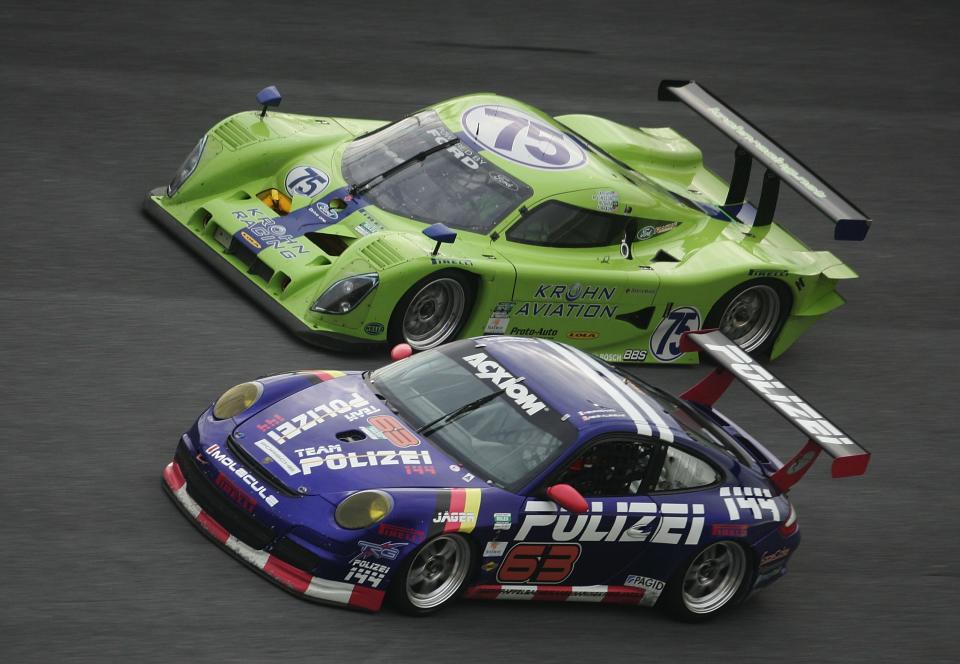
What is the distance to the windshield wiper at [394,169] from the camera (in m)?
10.5

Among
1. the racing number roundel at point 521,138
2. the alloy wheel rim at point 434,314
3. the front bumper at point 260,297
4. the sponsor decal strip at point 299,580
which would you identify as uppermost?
the racing number roundel at point 521,138

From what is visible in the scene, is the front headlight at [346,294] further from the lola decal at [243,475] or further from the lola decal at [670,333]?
the lola decal at [243,475]

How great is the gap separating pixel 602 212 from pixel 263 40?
6303 mm

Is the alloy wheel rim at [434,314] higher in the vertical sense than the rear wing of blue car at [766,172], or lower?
lower

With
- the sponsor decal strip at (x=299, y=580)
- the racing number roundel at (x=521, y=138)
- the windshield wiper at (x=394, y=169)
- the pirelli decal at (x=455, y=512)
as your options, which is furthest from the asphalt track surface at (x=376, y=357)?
the racing number roundel at (x=521, y=138)

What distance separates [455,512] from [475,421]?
2.30 feet

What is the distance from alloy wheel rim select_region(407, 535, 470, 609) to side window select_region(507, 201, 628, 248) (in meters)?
3.72

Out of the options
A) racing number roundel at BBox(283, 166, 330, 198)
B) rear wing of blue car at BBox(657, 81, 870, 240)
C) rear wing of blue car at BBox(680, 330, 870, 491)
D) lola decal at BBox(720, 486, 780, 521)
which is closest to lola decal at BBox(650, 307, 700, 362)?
rear wing of blue car at BBox(657, 81, 870, 240)

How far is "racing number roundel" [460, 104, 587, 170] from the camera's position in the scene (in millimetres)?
10695

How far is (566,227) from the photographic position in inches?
414

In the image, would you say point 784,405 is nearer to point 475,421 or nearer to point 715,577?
point 715,577

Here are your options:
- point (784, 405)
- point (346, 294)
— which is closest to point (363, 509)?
point (784, 405)

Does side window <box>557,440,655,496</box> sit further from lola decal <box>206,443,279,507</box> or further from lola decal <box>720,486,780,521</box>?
lola decal <box>206,443,279,507</box>

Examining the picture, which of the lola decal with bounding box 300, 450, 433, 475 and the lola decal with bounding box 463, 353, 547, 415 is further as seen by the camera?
the lola decal with bounding box 463, 353, 547, 415
